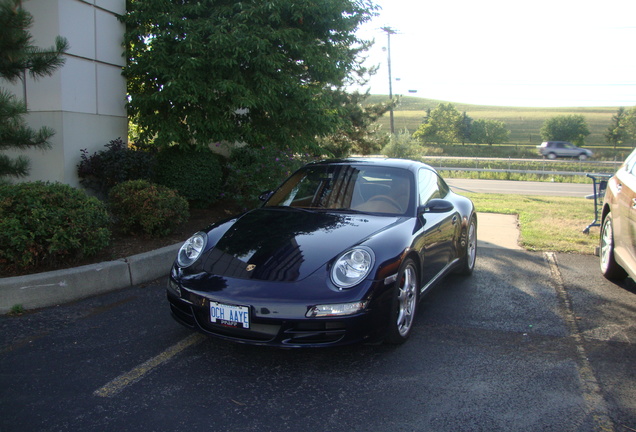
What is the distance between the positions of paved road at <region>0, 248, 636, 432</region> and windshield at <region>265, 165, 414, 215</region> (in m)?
1.10

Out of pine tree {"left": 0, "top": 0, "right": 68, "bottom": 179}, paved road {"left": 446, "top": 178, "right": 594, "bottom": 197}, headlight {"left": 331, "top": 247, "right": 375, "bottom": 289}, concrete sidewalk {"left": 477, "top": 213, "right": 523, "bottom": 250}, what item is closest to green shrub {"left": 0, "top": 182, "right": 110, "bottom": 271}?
pine tree {"left": 0, "top": 0, "right": 68, "bottom": 179}

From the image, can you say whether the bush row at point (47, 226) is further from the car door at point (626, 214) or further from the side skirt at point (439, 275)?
the car door at point (626, 214)

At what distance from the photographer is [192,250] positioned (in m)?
4.13

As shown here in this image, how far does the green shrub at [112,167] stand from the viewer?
24.4 feet

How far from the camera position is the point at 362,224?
13.9 ft

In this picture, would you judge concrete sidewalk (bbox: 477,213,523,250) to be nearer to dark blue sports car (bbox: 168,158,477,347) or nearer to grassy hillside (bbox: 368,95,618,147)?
dark blue sports car (bbox: 168,158,477,347)

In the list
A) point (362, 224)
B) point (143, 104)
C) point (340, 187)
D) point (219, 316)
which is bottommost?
point (219, 316)

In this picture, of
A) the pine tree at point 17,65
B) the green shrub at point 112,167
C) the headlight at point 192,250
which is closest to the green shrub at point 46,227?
the pine tree at point 17,65

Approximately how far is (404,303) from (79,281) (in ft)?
10.1

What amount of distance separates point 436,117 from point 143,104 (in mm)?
82603

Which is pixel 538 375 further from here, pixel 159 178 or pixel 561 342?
pixel 159 178

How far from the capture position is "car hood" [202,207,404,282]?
3.64 m

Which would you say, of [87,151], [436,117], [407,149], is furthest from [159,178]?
[436,117]

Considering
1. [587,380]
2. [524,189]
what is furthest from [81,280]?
[524,189]
